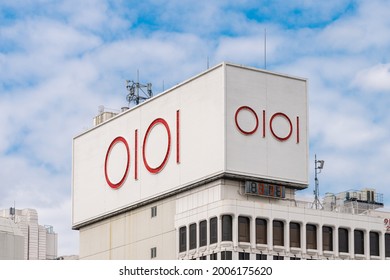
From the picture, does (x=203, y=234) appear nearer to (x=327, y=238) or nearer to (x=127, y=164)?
(x=327, y=238)

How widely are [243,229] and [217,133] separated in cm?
1251

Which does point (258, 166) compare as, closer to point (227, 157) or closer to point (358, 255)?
point (227, 157)

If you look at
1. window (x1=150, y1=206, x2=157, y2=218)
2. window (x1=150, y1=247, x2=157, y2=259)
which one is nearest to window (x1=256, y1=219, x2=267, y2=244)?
window (x1=150, y1=247, x2=157, y2=259)

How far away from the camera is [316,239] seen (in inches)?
6166

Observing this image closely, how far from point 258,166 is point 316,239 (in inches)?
438

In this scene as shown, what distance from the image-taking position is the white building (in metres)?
153

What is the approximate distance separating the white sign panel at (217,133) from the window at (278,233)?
261 inches

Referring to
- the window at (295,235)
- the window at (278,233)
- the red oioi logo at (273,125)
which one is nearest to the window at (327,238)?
the window at (295,235)

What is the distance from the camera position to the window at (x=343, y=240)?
15862 cm

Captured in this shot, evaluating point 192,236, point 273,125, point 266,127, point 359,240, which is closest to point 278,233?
point 192,236

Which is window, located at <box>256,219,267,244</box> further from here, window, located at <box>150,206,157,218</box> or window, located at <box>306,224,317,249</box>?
window, located at <box>150,206,157,218</box>

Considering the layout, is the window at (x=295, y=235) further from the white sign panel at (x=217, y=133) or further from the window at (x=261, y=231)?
the white sign panel at (x=217, y=133)

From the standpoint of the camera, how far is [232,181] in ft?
514
